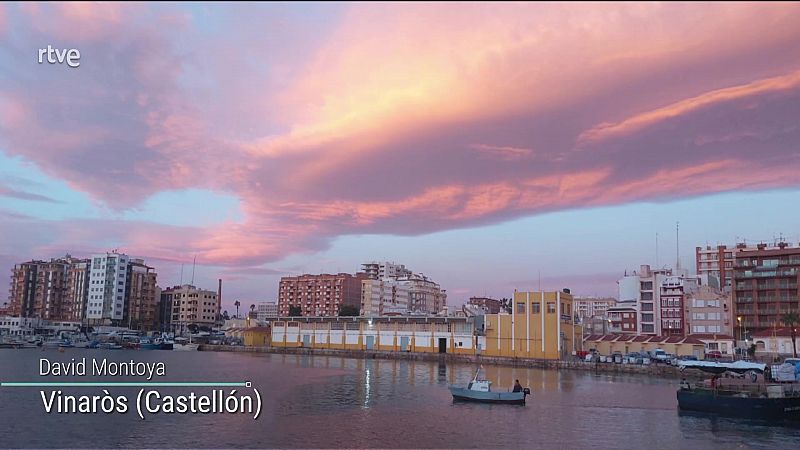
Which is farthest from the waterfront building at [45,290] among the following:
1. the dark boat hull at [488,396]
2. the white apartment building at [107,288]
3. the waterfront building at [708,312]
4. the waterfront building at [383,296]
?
the dark boat hull at [488,396]

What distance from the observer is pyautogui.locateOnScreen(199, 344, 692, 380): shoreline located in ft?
257

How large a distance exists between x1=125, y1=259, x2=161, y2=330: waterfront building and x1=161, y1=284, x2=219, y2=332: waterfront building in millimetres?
6577

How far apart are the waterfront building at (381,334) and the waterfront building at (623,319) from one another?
32.7 metres

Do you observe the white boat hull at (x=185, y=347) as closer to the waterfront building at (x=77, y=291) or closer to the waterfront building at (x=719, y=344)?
the waterfront building at (x=77, y=291)

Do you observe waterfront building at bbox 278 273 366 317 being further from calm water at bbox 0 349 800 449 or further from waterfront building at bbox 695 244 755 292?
calm water at bbox 0 349 800 449

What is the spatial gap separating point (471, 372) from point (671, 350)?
1323 inches

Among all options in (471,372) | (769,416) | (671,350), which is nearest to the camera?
(769,416)

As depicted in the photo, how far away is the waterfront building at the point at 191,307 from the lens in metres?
189

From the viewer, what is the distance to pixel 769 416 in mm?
41188

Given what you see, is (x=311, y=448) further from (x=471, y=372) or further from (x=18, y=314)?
(x=18, y=314)

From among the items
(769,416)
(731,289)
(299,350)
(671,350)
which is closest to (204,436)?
(769,416)

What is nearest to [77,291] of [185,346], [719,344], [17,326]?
[17,326]

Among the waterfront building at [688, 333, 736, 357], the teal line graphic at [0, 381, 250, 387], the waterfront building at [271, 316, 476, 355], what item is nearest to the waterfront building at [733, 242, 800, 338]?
the waterfront building at [688, 333, 736, 357]

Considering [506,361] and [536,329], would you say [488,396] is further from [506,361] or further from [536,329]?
[536,329]
